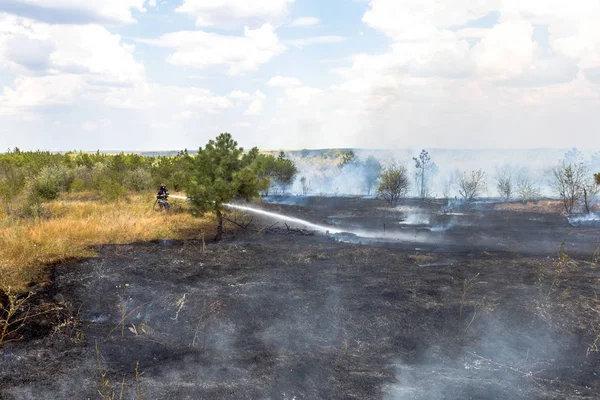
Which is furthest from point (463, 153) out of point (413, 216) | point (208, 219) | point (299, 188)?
point (208, 219)

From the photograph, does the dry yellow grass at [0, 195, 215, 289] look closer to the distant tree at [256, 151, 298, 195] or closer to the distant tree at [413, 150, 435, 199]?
the distant tree at [256, 151, 298, 195]

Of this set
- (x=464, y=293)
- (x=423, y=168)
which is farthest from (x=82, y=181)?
(x=423, y=168)

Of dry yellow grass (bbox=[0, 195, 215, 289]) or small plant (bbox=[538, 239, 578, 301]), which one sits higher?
dry yellow grass (bbox=[0, 195, 215, 289])

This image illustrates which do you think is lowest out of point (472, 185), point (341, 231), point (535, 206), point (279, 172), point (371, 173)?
point (341, 231)

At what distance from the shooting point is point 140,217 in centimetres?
2022

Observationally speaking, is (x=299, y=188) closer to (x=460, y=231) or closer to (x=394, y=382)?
(x=460, y=231)

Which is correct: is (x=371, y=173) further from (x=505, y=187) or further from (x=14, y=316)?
(x=14, y=316)

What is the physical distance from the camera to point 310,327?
354 inches

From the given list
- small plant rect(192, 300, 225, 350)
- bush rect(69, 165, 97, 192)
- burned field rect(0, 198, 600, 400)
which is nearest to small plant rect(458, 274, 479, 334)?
burned field rect(0, 198, 600, 400)

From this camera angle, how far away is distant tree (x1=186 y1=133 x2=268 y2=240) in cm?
1733

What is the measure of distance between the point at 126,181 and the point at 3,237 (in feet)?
70.3

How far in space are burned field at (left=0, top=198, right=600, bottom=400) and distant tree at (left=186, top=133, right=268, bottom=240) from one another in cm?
252

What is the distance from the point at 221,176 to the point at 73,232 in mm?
6123

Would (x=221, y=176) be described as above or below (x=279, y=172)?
below
